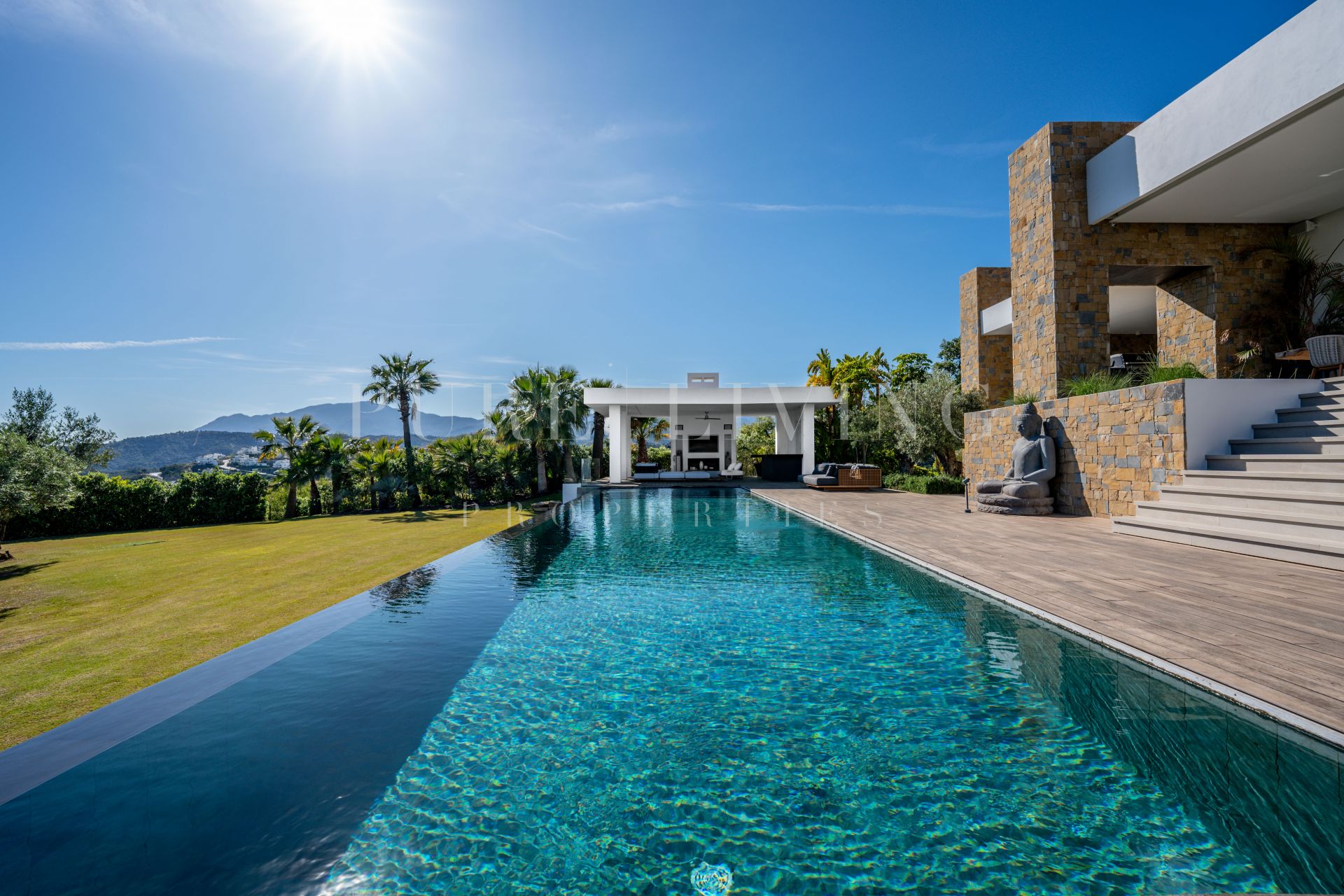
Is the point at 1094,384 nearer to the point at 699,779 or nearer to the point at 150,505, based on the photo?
the point at 699,779

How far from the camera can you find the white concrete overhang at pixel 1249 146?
708 cm

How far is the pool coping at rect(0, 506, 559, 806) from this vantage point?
2.44m

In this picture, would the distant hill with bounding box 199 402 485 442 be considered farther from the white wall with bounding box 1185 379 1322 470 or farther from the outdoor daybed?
the white wall with bounding box 1185 379 1322 470

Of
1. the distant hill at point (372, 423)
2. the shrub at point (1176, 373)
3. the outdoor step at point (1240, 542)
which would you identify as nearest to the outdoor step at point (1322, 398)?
the shrub at point (1176, 373)

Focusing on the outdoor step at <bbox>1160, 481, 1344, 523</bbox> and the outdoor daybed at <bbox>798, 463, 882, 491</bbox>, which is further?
the outdoor daybed at <bbox>798, 463, 882, 491</bbox>

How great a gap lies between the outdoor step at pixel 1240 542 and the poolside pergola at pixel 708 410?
43.8 ft

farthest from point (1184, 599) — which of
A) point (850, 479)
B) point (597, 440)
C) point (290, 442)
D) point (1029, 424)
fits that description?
point (290, 442)

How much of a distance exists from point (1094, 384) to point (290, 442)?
90.6 ft

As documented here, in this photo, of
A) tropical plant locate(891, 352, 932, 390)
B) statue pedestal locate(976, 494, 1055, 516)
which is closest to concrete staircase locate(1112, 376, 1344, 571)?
statue pedestal locate(976, 494, 1055, 516)

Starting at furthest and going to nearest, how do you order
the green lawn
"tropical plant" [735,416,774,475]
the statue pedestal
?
"tropical plant" [735,416,774,475] → the statue pedestal → the green lawn

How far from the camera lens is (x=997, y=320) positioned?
636 inches

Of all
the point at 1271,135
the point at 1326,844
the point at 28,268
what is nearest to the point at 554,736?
the point at 1326,844

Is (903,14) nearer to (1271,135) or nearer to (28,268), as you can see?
(1271,135)

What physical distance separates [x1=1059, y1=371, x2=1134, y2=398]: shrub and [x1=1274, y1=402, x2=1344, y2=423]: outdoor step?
1887mm
